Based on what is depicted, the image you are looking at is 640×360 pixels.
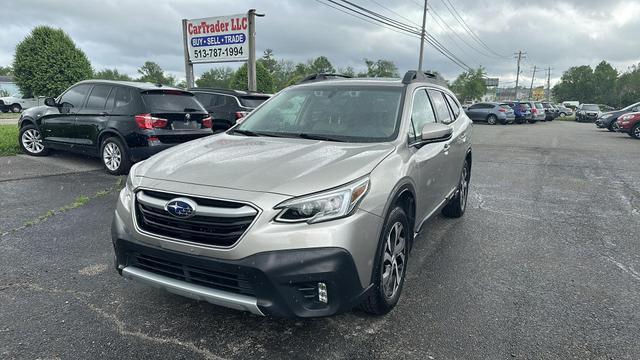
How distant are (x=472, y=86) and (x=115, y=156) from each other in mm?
68209

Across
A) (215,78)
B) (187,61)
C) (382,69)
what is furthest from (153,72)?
(187,61)

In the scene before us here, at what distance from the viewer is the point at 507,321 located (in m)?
3.05

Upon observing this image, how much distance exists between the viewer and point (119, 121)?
7.36 meters

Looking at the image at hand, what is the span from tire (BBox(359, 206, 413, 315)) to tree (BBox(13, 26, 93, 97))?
33.0 meters

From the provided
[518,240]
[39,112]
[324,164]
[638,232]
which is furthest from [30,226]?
[638,232]

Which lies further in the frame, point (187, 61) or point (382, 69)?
point (382, 69)

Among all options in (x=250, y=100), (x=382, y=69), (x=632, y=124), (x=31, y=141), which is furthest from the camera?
(x=382, y=69)

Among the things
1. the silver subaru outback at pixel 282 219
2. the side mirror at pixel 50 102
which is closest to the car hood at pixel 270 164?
the silver subaru outback at pixel 282 219

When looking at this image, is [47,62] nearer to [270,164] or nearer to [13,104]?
[13,104]

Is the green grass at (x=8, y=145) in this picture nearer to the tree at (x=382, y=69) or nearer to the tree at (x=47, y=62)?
the tree at (x=47, y=62)

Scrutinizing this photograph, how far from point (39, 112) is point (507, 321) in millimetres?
9262

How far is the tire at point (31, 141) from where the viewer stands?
28.8 ft

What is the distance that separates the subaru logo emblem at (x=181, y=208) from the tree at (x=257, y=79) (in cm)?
2670

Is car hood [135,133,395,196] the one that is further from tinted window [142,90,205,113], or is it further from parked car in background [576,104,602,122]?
parked car in background [576,104,602,122]
